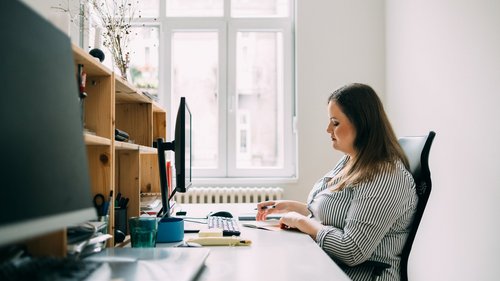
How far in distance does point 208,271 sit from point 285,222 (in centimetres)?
66

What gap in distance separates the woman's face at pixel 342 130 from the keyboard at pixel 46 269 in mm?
1166

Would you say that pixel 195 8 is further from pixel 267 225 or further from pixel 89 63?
pixel 89 63

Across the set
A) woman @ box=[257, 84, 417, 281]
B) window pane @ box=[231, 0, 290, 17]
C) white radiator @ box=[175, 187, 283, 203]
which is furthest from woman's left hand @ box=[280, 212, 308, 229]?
window pane @ box=[231, 0, 290, 17]

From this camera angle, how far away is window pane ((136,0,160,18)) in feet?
11.9

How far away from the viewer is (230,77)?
3596 mm

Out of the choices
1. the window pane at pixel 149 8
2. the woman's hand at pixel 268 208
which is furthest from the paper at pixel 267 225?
the window pane at pixel 149 8

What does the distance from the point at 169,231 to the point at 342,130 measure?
751mm

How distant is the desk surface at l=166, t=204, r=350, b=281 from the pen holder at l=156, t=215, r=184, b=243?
0.05 metres

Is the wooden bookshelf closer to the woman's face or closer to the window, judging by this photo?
the woman's face

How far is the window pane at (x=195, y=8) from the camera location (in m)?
3.65

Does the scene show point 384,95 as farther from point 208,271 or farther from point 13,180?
point 13,180

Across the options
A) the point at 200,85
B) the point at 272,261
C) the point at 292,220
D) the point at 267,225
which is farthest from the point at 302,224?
the point at 200,85

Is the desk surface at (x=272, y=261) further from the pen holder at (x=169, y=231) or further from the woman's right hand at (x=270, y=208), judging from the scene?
the woman's right hand at (x=270, y=208)

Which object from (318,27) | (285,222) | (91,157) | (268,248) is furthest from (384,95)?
(91,157)
